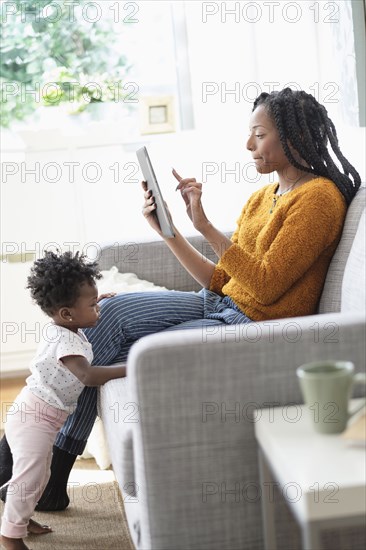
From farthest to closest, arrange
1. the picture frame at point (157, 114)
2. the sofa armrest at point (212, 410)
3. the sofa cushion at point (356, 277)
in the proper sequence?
the picture frame at point (157, 114)
the sofa cushion at point (356, 277)
the sofa armrest at point (212, 410)

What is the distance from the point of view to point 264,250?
2178 millimetres

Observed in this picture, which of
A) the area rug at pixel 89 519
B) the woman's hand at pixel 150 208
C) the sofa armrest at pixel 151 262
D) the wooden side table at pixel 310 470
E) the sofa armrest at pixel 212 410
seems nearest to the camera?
the wooden side table at pixel 310 470

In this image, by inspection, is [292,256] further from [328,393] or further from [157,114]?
[157,114]

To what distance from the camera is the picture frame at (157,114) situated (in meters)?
3.89

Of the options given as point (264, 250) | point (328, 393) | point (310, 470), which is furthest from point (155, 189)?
point (310, 470)

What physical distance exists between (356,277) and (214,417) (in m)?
0.51

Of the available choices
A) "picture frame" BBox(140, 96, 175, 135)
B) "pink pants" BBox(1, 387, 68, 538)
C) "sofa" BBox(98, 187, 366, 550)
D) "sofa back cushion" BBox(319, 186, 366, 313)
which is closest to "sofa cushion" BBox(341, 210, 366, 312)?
"sofa back cushion" BBox(319, 186, 366, 313)

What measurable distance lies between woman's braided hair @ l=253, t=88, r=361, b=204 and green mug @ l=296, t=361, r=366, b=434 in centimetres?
81

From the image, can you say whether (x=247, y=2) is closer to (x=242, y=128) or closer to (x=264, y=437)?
(x=242, y=128)

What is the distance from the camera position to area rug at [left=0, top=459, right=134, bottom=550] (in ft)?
7.10

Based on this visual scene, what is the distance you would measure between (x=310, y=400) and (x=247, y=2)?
9.04ft

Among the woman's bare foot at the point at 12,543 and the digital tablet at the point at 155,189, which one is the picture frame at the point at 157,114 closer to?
the digital tablet at the point at 155,189

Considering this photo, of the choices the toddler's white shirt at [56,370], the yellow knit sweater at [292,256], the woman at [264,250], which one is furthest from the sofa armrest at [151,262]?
the toddler's white shirt at [56,370]

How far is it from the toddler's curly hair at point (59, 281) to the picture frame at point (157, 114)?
1874 millimetres
